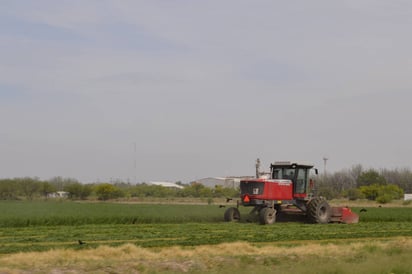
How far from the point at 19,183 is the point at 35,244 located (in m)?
94.5

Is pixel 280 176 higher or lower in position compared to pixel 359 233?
higher

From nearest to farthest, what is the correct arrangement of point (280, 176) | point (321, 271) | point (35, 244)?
point (321, 271) → point (35, 244) → point (280, 176)

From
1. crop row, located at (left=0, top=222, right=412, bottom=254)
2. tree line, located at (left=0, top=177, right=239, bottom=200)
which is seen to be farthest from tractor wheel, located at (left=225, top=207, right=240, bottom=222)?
tree line, located at (left=0, top=177, right=239, bottom=200)

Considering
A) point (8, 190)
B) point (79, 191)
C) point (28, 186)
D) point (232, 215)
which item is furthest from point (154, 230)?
point (28, 186)

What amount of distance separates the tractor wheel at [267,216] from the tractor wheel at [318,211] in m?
2.74

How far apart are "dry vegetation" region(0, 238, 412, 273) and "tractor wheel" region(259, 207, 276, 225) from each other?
455 inches

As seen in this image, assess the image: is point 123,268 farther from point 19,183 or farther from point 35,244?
point 19,183

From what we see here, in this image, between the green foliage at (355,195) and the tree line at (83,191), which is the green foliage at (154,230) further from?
the tree line at (83,191)

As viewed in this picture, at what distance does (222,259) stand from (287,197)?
1838 cm

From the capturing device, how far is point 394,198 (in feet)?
312

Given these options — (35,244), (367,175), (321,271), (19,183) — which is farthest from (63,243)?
(367,175)

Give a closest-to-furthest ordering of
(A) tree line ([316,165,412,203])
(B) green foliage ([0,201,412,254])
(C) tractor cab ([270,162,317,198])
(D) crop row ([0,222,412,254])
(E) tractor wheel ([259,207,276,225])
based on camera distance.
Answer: (D) crop row ([0,222,412,254]) < (B) green foliage ([0,201,412,254]) < (E) tractor wheel ([259,207,276,225]) < (C) tractor cab ([270,162,317,198]) < (A) tree line ([316,165,412,203])

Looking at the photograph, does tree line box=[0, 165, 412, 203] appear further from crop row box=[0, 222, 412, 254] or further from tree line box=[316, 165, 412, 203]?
crop row box=[0, 222, 412, 254]

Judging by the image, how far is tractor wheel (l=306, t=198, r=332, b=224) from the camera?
37625 millimetres
